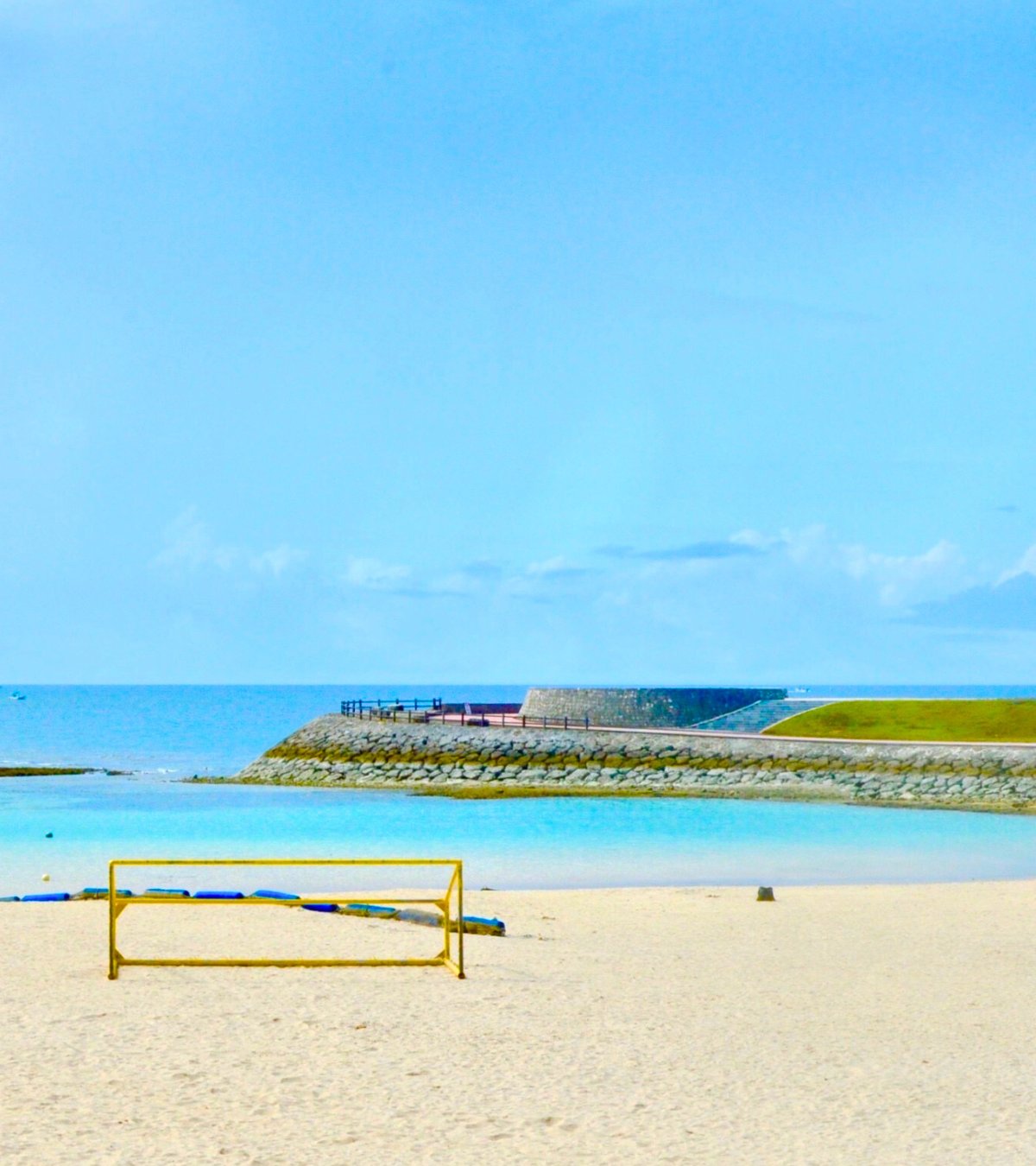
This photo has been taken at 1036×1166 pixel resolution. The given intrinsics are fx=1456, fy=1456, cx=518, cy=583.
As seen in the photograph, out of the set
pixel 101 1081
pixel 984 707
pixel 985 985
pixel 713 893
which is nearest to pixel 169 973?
pixel 101 1081

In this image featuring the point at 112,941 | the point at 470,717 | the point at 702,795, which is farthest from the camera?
the point at 470,717

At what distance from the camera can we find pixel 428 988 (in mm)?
13680

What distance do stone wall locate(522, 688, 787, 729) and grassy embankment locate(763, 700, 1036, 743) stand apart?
4132 mm

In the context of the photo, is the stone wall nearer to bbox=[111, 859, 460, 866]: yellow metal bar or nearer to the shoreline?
the shoreline

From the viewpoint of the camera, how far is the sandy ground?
29.2 feet

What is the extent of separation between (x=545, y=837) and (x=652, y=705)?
2710 cm

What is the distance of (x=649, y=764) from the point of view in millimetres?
50281

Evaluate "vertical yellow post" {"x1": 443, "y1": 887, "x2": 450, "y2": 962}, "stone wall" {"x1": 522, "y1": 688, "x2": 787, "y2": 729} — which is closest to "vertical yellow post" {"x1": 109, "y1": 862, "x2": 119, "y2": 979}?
"vertical yellow post" {"x1": 443, "y1": 887, "x2": 450, "y2": 962}

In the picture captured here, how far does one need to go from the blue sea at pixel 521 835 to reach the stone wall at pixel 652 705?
14.0 m

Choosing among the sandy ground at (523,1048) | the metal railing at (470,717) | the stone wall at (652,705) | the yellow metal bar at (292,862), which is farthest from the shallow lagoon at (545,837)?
the stone wall at (652,705)

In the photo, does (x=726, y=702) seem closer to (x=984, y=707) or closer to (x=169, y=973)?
(x=984, y=707)

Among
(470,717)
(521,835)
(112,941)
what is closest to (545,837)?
(521,835)

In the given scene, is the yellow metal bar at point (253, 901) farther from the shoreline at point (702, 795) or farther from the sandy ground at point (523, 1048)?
the shoreline at point (702, 795)

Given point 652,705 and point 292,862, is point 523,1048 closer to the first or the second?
point 292,862
